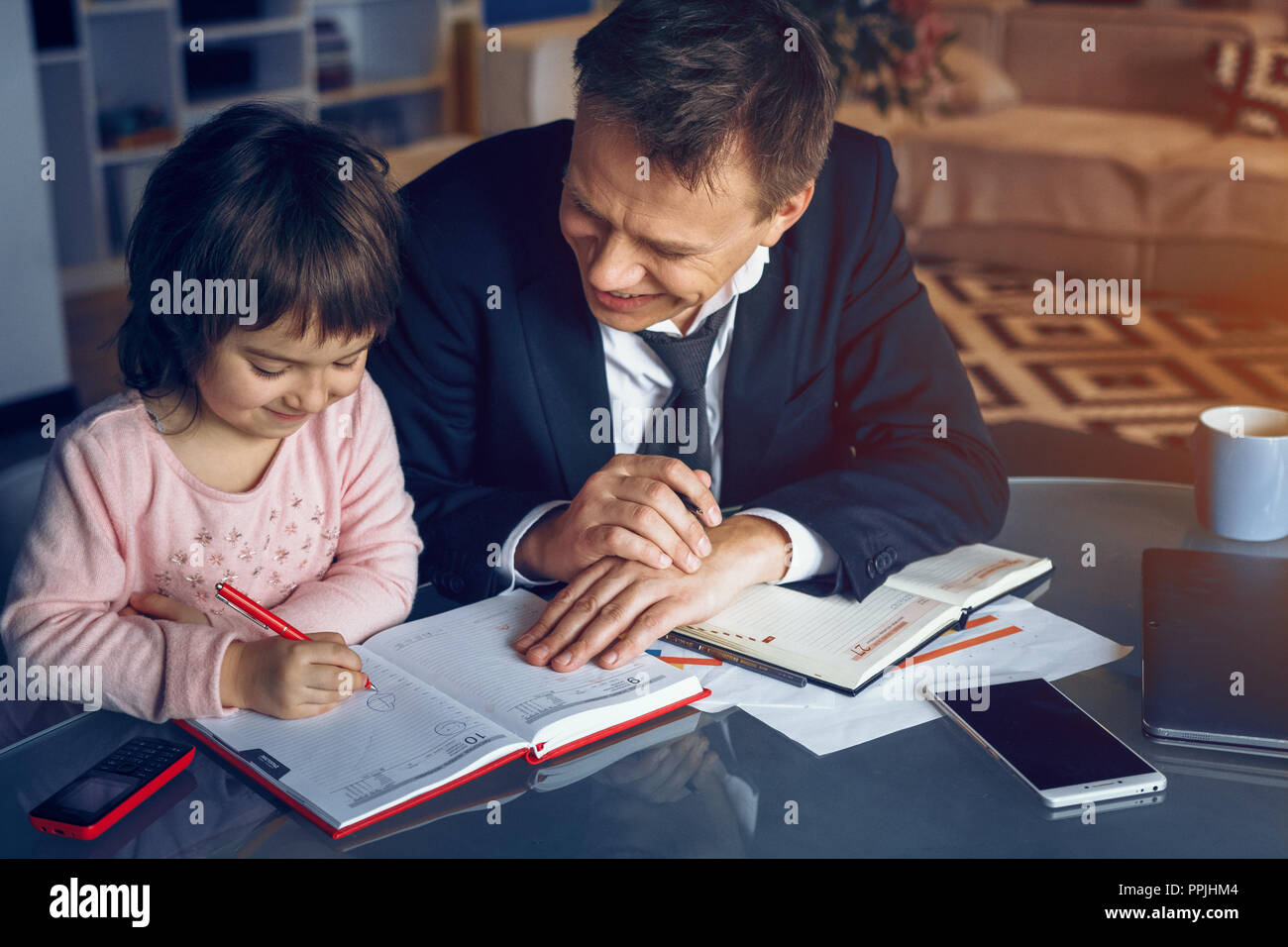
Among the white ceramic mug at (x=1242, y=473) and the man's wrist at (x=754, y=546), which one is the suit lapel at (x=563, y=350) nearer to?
the man's wrist at (x=754, y=546)

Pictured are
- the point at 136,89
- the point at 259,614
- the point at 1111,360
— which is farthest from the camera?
the point at 136,89

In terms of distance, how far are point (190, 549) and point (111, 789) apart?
33 cm

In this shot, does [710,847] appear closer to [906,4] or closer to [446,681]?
[446,681]

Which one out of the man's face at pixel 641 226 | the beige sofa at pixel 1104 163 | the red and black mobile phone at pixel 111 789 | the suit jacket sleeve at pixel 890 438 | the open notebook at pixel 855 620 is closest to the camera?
the red and black mobile phone at pixel 111 789

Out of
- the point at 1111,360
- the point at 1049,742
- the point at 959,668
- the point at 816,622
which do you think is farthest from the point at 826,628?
the point at 1111,360

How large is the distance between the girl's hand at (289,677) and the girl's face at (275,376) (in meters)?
0.22

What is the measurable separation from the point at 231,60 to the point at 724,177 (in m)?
4.17

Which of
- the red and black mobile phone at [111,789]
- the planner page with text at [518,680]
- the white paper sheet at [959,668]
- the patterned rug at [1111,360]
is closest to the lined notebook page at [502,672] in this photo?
the planner page with text at [518,680]

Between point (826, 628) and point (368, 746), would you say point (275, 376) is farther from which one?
point (826, 628)

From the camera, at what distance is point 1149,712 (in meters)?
1.00

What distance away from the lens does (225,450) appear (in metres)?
1.20

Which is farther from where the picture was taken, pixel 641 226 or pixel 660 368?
pixel 660 368

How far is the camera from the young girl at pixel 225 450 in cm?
102
